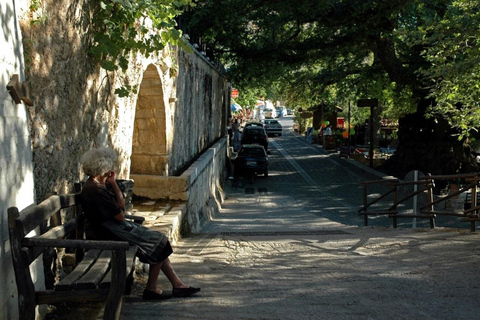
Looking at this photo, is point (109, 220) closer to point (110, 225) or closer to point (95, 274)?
point (110, 225)

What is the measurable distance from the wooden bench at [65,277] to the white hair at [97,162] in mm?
505

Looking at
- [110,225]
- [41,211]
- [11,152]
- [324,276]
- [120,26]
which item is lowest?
[324,276]

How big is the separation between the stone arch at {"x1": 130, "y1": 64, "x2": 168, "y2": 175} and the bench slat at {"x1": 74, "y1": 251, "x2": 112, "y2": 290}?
594 cm

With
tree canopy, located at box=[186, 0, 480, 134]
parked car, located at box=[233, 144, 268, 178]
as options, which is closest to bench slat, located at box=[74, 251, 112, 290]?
tree canopy, located at box=[186, 0, 480, 134]

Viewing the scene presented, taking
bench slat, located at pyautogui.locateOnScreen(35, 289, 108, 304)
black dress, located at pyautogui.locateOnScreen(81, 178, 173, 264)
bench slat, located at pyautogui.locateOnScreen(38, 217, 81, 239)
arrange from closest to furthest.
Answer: bench slat, located at pyautogui.locateOnScreen(35, 289, 108, 304) → bench slat, located at pyautogui.locateOnScreen(38, 217, 81, 239) → black dress, located at pyautogui.locateOnScreen(81, 178, 173, 264)

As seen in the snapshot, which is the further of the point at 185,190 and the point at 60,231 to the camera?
the point at 185,190

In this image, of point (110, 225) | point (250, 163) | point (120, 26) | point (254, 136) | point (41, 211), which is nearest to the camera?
point (41, 211)

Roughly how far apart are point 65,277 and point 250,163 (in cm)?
1981

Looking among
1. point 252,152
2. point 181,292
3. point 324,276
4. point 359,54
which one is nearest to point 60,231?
point 181,292

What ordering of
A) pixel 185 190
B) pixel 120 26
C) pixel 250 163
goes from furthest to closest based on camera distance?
1. pixel 250 163
2. pixel 185 190
3. pixel 120 26

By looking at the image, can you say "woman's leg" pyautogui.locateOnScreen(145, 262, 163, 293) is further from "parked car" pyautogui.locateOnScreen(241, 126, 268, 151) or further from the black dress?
"parked car" pyautogui.locateOnScreen(241, 126, 268, 151)

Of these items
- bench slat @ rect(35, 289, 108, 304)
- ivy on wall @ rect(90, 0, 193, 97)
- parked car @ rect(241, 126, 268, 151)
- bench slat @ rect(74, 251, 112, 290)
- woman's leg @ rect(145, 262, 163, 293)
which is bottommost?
woman's leg @ rect(145, 262, 163, 293)

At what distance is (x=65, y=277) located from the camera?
3762mm

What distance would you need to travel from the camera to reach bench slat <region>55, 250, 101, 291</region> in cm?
361
